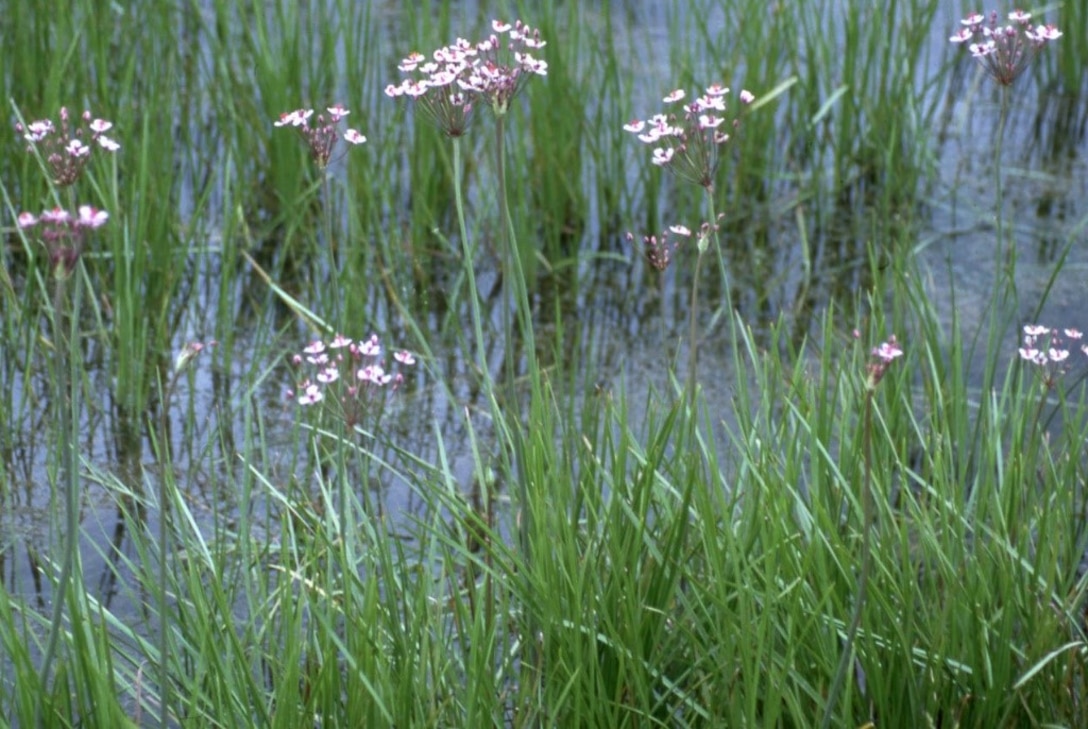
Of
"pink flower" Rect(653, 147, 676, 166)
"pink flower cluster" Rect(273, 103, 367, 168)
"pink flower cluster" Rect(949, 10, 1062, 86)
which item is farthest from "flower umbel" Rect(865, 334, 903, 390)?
"pink flower cluster" Rect(949, 10, 1062, 86)

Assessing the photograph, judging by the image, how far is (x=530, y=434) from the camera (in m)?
1.75

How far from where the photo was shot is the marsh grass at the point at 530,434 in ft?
5.29

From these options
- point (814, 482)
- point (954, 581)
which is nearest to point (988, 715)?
point (954, 581)

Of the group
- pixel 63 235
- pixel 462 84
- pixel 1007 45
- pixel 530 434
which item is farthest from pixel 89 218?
pixel 1007 45

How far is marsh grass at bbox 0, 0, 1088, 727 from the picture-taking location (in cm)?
161

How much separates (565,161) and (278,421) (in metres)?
1.02

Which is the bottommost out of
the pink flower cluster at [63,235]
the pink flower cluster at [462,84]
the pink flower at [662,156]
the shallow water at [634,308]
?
the shallow water at [634,308]

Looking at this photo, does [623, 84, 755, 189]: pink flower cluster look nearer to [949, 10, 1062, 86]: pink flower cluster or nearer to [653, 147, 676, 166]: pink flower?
[653, 147, 676, 166]: pink flower

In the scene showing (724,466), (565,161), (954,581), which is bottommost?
(724,466)

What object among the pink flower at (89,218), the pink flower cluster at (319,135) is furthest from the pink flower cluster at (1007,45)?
the pink flower at (89,218)

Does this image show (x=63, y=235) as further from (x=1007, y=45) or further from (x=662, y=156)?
(x=1007, y=45)

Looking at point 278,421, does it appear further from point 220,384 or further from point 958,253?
point 958,253

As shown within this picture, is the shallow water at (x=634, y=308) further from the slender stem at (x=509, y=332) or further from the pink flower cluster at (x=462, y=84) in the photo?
the pink flower cluster at (x=462, y=84)

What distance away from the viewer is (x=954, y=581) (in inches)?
64.2
